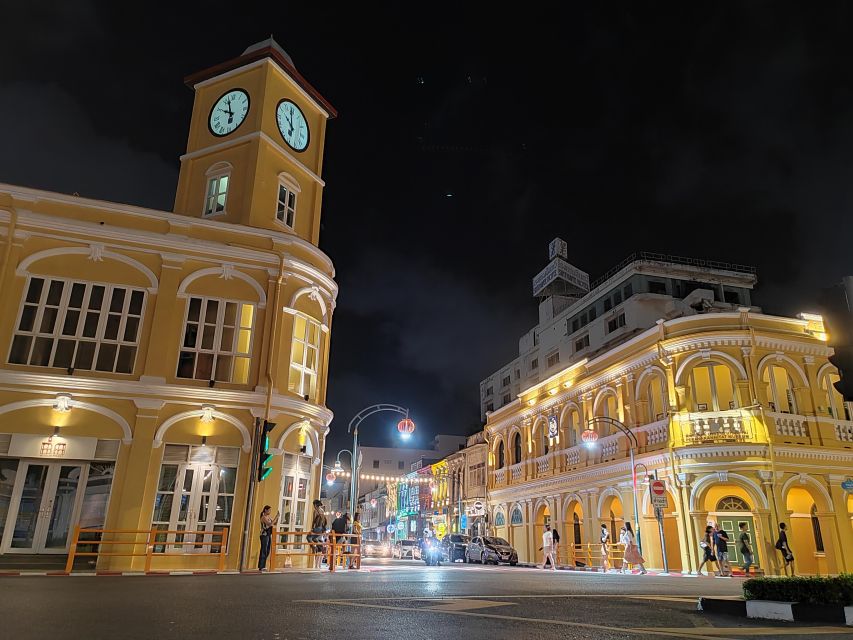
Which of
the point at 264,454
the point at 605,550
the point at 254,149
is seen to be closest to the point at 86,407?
the point at 264,454

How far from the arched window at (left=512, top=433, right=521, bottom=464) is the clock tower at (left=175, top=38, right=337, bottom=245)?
21775mm

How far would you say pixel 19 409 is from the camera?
58.0 ft

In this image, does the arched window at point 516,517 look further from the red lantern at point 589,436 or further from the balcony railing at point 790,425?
the balcony railing at point 790,425

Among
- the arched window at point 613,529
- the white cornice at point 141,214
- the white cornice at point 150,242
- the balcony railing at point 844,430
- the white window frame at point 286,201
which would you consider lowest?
the arched window at point 613,529

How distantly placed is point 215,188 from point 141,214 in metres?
3.76

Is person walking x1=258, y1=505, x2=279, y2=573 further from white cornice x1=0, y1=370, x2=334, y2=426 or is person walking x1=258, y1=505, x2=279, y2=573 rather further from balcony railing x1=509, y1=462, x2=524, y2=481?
balcony railing x1=509, y1=462, x2=524, y2=481

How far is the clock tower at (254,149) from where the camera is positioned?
22.7 metres

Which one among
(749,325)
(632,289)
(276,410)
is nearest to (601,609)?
(276,410)

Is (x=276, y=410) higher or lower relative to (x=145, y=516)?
higher

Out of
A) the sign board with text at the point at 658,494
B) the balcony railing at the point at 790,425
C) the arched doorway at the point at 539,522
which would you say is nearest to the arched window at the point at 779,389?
the balcony railing at the point at 790,425

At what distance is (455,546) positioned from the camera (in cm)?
3691

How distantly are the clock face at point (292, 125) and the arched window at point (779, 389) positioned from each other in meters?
20.9

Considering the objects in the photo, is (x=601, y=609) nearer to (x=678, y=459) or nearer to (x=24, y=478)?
(x=24, y=478)

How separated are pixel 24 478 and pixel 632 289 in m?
39.4
